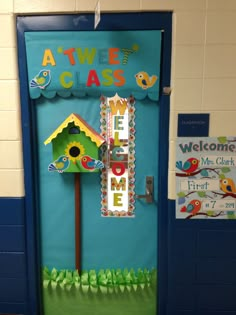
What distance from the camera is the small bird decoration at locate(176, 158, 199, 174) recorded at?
1648 millimetres

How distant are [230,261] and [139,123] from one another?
991mm

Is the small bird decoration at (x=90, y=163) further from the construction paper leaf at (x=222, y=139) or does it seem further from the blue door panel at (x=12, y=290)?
the blue door panel at (x=12, y=290)

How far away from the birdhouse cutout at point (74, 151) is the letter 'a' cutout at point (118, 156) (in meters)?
0.08

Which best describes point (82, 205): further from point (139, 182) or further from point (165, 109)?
point (165, 109)

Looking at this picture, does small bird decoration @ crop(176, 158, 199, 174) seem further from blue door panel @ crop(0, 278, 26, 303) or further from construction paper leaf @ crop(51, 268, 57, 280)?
blue door panel @ crop(0, 278, 26, 303)

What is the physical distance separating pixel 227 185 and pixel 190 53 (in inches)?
30.8

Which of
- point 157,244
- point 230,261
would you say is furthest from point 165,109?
point 230,261

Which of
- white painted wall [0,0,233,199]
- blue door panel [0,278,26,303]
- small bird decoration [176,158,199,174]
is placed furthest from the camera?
blue door panel [0,278,26,303]

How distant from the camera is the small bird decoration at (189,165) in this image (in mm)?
1648

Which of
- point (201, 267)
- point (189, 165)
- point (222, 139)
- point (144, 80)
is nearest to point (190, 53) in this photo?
point (144, 80)

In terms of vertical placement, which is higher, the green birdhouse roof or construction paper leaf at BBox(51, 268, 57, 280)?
the green birdhouse roof

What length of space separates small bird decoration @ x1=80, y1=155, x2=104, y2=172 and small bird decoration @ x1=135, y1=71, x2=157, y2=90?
51cm

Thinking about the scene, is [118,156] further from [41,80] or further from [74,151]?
[41,80]

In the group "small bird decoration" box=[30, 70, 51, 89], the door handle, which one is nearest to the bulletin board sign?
the door handle
